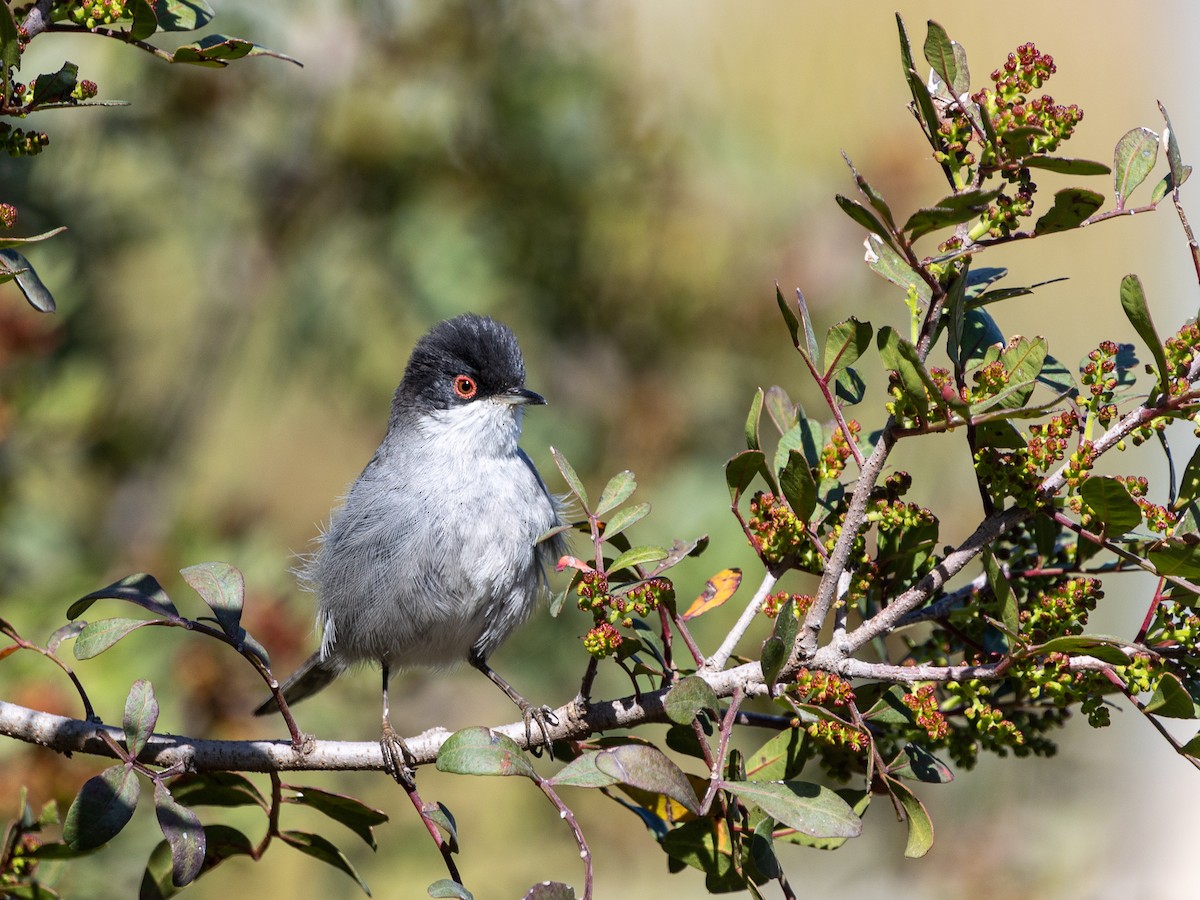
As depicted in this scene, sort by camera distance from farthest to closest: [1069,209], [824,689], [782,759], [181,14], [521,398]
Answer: [521,398] → [782,759] → [181,14] → [824,689] → [1069,209]

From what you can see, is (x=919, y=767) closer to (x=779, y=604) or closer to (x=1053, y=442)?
(x=779, y=604)

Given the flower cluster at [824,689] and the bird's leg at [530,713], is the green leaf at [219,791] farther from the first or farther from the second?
the flower cluster at [824,689]

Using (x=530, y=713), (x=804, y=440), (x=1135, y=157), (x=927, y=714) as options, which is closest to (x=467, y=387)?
(x=530, y=713)

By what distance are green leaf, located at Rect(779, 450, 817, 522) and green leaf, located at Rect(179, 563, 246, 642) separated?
82 cm

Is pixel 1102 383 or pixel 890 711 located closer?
pixel 1102 383

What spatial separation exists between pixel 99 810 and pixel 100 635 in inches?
10.3

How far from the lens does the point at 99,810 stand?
1481mm

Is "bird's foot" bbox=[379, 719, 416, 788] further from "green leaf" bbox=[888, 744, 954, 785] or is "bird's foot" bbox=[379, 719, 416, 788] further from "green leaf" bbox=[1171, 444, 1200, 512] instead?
"green leaf" bbox=[1171, 444, 1200, 512]

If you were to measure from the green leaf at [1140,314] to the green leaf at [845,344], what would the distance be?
1.05 ft

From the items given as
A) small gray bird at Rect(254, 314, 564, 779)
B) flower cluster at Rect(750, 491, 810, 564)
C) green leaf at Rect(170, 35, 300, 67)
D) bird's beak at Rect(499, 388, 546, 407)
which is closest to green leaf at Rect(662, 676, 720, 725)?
flower cluster at Rect(750, 491, 810, 564)

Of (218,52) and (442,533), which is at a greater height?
(218,52)

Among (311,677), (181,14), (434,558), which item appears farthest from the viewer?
(311,677)

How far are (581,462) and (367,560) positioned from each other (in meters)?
0.97

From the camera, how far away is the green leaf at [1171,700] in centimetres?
133
